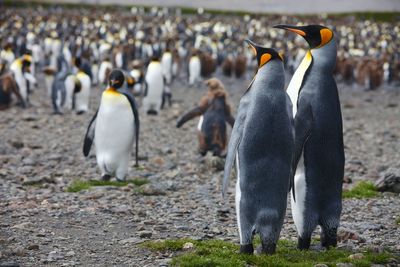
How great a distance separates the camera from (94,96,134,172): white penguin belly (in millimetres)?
9000

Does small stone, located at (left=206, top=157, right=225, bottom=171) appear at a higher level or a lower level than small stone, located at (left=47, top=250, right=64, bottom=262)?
lower

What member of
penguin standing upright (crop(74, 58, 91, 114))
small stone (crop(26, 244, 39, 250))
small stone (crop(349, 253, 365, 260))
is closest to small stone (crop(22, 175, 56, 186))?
small stone (crop(26, 244, 39, 250))

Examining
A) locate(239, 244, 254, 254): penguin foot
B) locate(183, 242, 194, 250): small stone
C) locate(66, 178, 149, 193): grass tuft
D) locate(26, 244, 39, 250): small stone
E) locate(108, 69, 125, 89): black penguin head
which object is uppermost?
locate(108, 69, 125, 89): black penguin head

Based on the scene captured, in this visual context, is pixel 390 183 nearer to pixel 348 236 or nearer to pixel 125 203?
pixel 348 236

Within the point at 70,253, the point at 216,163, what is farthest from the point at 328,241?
the point at 216,163

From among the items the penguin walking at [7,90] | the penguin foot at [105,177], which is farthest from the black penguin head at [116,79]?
the penguin walking at [7,90]

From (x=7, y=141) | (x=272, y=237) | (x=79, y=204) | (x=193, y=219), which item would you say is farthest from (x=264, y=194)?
(x=7, y=141)

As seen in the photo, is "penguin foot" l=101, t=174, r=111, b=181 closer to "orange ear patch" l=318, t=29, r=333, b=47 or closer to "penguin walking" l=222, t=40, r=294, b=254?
"penguin walking" l=222, t=40, r=294, b=254

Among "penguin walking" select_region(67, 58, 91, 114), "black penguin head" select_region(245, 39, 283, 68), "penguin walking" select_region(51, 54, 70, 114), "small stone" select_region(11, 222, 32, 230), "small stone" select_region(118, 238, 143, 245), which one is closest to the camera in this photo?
"black penguin head" select_region(245, 39, 283, 68)

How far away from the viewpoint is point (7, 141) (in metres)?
12.4

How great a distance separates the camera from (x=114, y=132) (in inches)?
356

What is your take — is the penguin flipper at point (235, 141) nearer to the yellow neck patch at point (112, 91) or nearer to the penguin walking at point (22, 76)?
the yellow neck patch at point (112, 91)

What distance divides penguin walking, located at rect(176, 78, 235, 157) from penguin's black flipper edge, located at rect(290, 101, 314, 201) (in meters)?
4.85

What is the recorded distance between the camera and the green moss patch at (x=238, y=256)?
5160 mm
